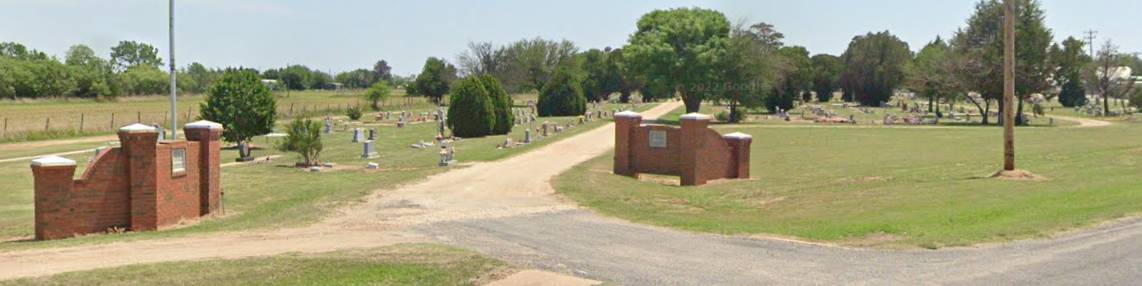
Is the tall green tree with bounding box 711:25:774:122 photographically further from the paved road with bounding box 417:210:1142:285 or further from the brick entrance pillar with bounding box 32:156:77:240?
the brick entrance pillar with bounding box 32:156:77:240

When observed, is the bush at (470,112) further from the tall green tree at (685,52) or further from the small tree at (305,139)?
the tall green tree at (685,52)

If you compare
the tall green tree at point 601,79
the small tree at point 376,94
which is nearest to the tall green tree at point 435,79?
the tall green tree at point 601,79

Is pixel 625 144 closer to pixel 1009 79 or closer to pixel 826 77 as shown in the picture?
pixel 1009 79

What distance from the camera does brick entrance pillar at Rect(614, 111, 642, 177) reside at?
80.2ft

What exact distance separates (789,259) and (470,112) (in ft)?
97.9

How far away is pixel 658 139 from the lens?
2436cm

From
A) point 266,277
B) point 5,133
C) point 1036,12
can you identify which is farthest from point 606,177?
point 1036,12

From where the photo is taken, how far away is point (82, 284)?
30.1 feet

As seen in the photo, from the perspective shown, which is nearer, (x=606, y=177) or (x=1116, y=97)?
(x=606, y=177)

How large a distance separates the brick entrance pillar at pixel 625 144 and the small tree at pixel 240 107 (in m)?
15.1

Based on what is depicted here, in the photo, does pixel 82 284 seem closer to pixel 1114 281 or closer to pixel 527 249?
pixel 527 249

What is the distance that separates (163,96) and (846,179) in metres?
119

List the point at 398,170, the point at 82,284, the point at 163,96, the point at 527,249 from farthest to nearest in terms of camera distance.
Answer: the point at 163,96
the point at 398,170
the point at 527,249
the point at 82,284

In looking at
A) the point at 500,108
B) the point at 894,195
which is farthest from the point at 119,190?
the point at 500,108
